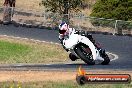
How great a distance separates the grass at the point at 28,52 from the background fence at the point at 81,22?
10.9m

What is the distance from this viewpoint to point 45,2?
49.2m

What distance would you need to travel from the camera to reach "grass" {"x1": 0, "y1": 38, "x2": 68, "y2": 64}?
2611 cm

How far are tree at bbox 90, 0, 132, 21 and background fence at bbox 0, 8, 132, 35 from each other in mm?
4676

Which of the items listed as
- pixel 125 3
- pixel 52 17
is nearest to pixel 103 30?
pixel 52 17

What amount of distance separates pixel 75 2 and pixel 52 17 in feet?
17.8

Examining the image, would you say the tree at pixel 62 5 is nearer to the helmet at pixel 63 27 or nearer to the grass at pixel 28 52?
the grass at pixel 28 52

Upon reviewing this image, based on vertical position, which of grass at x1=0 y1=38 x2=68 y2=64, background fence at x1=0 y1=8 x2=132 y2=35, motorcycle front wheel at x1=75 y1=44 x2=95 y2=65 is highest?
motorcycle front wheel at x1=75 y1=44 x2=95 y2=65

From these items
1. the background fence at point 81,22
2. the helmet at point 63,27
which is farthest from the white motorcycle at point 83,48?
the background fence at point 81,22

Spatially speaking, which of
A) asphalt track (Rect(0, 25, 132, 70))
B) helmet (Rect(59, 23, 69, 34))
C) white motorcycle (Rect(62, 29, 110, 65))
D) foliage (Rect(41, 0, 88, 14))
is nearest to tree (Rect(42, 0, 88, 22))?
foliage (Rect(41, 0, 88, 14))

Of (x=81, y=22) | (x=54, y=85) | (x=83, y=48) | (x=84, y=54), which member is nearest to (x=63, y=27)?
(x=83, y=48)

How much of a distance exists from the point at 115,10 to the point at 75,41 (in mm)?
28271

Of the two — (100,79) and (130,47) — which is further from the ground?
(100,79)

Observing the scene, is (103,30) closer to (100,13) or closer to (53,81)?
(100,13)

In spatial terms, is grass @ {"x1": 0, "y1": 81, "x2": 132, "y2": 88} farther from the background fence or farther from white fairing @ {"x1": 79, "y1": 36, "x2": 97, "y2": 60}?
the background fence
